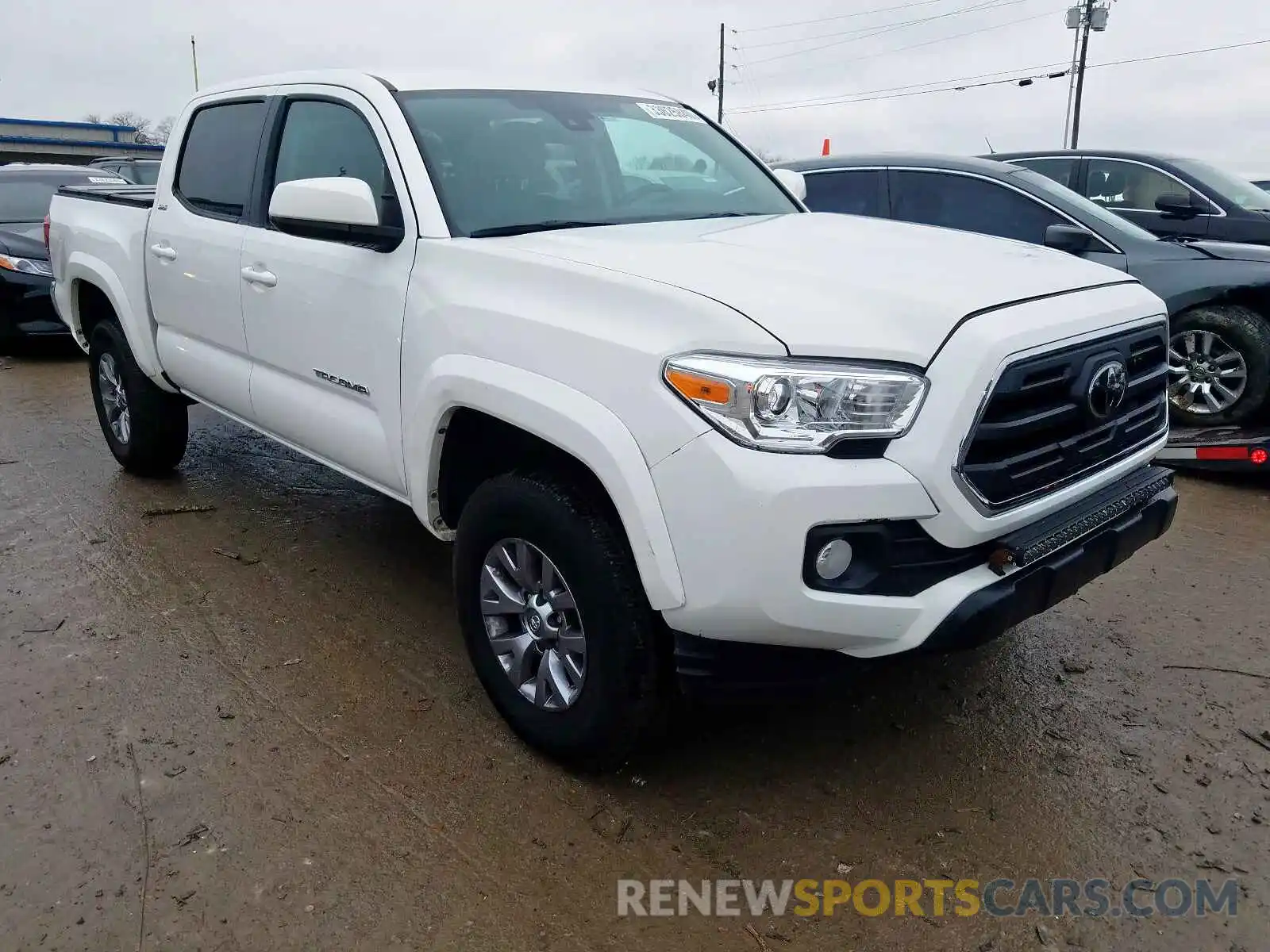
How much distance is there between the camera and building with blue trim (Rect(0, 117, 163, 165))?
39406mm

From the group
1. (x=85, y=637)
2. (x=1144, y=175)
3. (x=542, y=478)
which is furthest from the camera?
(x=1144, y=175)

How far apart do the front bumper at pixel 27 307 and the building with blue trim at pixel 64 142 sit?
110 feet

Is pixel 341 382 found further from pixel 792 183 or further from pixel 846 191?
pixel 846 191

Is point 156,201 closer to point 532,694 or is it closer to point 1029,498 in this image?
point 532,694

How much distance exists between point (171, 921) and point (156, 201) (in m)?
3.47

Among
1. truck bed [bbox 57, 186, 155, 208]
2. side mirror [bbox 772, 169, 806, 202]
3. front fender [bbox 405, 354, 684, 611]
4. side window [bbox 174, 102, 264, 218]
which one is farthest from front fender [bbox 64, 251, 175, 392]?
side mirror [bbox 772, 169, 806, 202]

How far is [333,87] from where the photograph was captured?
11.8ft

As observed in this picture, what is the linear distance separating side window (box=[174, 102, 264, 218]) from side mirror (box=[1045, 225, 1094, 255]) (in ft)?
13.2

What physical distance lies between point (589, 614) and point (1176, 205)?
6.05 m

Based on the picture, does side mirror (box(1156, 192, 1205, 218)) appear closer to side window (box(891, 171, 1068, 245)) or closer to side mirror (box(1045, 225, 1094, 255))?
side window (box(891, 171, 1068, 245))

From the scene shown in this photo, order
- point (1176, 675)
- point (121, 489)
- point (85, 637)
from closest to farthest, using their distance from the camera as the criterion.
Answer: point (1176, 675), point (85, 637), point (121, 489)

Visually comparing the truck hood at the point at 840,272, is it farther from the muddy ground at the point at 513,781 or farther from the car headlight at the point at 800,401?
the muddy ground at the point at 513,781

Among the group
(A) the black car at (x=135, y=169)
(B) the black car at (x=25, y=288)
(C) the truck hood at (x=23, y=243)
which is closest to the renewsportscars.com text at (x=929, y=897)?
(B) the black car at (x=25, y=288)

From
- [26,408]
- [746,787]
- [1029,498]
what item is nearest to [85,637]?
[746,787]
